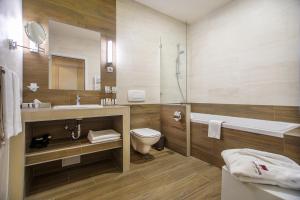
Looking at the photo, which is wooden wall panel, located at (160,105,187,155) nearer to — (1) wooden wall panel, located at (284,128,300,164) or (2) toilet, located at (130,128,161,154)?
(2) toilet, located at (130,128,161,154)

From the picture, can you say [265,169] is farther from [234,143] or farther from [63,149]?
[63,149]

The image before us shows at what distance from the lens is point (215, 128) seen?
2064 mm

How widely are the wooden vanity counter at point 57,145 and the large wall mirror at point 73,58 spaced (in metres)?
0.59

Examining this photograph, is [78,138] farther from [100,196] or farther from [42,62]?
[42,62]

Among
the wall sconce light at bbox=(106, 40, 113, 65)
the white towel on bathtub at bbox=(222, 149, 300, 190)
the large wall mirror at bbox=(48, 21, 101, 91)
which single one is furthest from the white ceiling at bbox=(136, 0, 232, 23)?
the white towel on bathtub at bbox=(222, 149, 300, 190)

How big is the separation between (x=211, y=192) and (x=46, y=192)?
1.73m

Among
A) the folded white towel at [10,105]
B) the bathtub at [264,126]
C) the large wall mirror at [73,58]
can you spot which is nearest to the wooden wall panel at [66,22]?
the large wall mirror at [73,58]

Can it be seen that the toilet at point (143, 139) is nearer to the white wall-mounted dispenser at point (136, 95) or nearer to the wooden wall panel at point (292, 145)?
the white wall-mounted dispenser at point (136, 95)

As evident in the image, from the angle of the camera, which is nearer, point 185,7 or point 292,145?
point 292,145

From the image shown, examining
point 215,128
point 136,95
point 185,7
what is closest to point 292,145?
point 215,128

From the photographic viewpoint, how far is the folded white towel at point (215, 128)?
202cm

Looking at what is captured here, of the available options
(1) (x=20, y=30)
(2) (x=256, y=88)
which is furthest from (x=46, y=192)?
(2) (x=256, y=88)

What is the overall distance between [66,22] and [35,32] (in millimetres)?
433

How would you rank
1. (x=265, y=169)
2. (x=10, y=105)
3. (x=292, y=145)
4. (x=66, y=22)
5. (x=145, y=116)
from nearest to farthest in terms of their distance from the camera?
(x=265, y=169)
(x=10, y=105)
(x=292, y=145)
(x=66, y=22)
(x=145, y=116)
